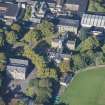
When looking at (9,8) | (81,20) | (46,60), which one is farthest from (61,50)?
(9,8)

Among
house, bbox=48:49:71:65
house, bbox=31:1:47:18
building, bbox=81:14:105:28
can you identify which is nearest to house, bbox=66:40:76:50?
house, bbox=48:49:71:65

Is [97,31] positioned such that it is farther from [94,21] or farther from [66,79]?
[66,79]

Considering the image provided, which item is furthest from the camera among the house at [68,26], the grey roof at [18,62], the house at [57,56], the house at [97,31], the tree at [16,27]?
the house at [68,26]

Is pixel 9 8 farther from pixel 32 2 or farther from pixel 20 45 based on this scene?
pixel 20 45

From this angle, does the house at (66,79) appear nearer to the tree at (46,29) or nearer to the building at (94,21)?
the tree at (46,29)

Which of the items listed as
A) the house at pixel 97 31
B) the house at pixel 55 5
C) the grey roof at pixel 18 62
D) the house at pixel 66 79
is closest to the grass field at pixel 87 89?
the house at pixel 66 79
